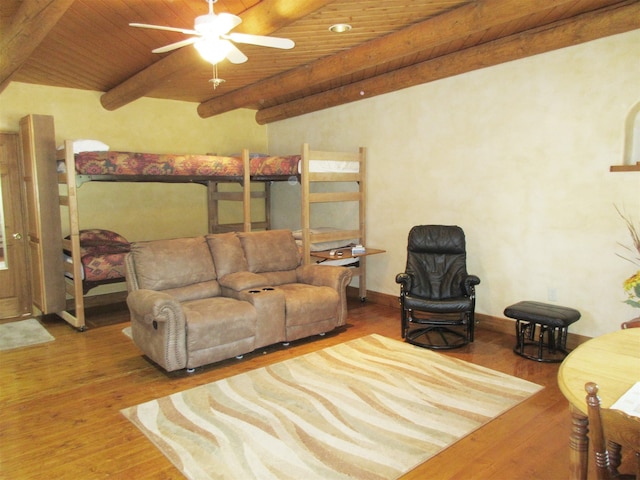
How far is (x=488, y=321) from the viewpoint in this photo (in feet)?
15.3

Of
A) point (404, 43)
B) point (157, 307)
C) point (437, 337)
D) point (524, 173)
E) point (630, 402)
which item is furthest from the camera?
point (437, 337)

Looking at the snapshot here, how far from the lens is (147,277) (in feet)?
13.1

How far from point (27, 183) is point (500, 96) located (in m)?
5.15

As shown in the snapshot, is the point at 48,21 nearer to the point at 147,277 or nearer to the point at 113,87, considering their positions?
the point at 147,277

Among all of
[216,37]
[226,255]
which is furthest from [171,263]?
[216,37]

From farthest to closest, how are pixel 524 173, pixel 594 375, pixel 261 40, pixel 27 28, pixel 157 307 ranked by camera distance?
pixel 524 173 → pixel 157 307 → pixel 27 28 → pixel 261 40 → pixel 594 375

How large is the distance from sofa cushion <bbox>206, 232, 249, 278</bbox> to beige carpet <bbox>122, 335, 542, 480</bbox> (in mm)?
1181

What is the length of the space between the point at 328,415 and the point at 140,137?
15.6ft

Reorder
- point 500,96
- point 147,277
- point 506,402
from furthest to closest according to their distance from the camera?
point 500,96 → point 147,277 → point 506,402

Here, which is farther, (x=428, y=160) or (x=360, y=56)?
(x=428, y=160)

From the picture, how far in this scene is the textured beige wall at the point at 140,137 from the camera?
5.43 m

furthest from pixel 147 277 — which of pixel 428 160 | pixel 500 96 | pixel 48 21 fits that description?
pixel 500 96

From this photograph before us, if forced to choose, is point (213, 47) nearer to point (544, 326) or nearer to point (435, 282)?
point (435, 282)

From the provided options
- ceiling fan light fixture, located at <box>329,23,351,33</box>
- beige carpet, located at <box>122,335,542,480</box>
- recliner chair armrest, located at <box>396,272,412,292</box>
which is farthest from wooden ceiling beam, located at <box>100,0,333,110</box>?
beige carpet, located at <box>122,335,542,480</box>
